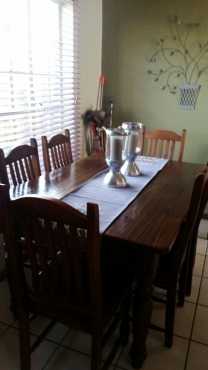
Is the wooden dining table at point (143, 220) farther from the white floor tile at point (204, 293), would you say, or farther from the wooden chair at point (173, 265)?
the white floor tile at point (204, 293)

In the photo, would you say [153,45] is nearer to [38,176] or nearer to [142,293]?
[38,176]

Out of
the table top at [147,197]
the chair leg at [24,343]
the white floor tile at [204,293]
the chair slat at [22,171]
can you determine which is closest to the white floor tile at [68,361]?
the chair leg at [24,343]

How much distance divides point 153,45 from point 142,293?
9.58 feet

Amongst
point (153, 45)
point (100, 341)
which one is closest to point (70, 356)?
point (100, 341)

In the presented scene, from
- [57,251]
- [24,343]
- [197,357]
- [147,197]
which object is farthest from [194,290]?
→ [57,251]

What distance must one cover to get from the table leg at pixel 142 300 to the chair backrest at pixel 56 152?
1.13 m

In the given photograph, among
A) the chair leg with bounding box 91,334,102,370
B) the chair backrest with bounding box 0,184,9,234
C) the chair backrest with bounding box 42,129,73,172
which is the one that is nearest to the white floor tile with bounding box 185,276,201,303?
the chair leg with bounding box 91,334,102,370

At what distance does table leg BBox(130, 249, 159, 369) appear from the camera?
52.9 inches

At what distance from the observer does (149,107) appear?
3.72 m

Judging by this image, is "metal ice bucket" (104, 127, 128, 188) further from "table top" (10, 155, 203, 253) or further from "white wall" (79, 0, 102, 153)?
"white wall" (79, 0, 102, 153)

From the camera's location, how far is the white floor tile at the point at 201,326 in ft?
5.82

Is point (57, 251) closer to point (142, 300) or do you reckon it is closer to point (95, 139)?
point (142, 300)

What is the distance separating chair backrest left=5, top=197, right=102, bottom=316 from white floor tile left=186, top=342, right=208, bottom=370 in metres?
0.74

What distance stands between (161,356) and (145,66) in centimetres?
297
